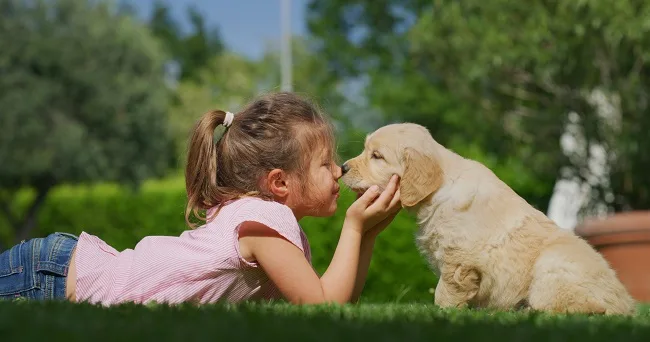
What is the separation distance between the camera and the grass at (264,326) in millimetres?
2906

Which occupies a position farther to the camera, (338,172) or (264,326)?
(338,172)

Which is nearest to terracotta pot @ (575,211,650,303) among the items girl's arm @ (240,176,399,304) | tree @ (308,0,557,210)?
girl's arm @ (240,176,399,304)

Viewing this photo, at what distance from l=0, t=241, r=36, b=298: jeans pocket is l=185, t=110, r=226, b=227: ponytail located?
0.94m

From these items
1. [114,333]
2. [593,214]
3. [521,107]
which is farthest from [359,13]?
[114,333]

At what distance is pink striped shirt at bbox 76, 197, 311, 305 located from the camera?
5.07 metres

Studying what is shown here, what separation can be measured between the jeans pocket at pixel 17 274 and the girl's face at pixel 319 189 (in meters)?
1.56

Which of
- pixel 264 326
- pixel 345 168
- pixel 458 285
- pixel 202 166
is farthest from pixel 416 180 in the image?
pixel 264 326

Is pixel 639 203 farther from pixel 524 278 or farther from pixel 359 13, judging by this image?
pixel 359 13

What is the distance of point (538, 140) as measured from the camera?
18219mm

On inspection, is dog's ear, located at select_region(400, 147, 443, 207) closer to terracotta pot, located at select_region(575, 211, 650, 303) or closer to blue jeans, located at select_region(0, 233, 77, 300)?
blue jeans, located at select_region(0, 233, 77, 300)

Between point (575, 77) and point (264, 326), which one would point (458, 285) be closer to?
point (264, 326)

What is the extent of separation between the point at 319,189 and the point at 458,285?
3.17ft

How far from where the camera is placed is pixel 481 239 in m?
5.25

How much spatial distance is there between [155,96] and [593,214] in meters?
21.3
